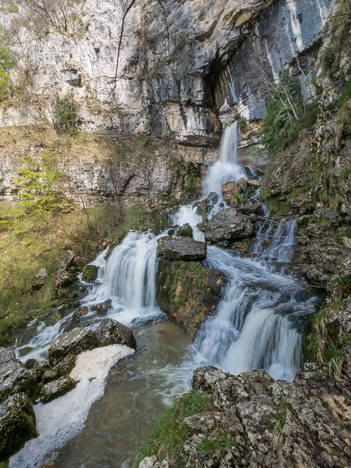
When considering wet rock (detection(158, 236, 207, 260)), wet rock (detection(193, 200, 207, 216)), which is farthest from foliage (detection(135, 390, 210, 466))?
wet rock (detection(193, 200, 207, 216))

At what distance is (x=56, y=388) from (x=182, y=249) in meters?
5.15

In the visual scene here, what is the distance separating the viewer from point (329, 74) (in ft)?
19.3

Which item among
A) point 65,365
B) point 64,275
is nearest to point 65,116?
point 64,275

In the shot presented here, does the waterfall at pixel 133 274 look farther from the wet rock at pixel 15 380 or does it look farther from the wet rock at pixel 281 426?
the wet rock at pixel 281 426

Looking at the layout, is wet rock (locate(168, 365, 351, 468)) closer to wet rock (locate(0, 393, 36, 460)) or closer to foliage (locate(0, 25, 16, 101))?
wet rock (locate(0, 393, 36, 460))

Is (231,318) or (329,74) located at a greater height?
(329,74)

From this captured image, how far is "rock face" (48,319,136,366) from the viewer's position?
17.6 feet

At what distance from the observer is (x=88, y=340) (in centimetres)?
557

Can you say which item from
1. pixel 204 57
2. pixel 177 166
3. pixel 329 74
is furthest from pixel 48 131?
pixel 329 74

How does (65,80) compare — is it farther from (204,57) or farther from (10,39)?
(204,57)

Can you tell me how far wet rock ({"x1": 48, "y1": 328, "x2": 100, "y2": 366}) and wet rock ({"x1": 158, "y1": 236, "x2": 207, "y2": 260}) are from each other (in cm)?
363

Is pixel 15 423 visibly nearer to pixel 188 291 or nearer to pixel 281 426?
pixel 281 426

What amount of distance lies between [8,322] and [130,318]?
4.24m

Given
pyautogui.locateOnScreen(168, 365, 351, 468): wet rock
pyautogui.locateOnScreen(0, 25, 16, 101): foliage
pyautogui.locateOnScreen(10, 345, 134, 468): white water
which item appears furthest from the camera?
pyautogui.locateOnScreen(0, 25, 16, 101): foliage
